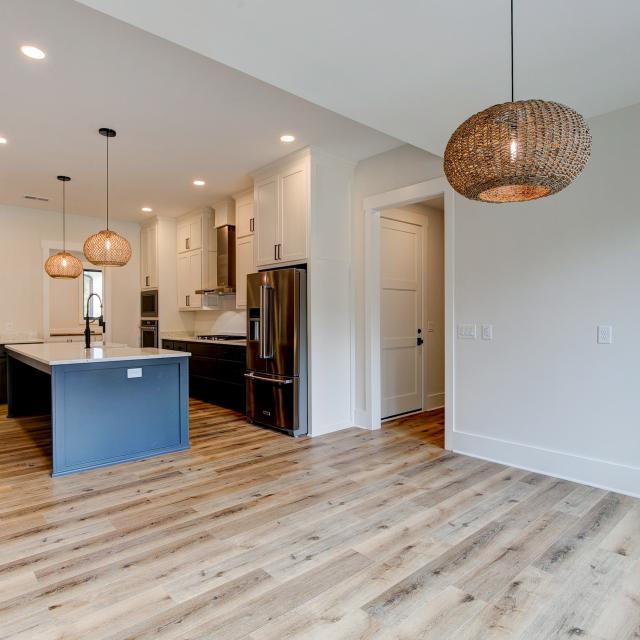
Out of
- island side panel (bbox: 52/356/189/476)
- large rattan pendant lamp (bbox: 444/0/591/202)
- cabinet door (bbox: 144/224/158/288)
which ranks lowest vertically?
island side panel (bbox: 52/356/189/476)

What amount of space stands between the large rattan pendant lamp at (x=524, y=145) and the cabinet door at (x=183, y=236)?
5.97m

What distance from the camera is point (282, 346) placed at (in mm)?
4512

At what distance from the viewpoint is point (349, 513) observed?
107 inches

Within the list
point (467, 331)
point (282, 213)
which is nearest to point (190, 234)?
point (282, 213)

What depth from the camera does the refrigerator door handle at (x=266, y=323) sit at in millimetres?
4598

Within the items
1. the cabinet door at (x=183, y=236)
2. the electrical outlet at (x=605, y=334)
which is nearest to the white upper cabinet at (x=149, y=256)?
the cabinet door at (x=183, y=236)

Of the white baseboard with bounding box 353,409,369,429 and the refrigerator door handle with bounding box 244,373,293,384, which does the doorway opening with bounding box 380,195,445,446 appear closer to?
the white baseboard with bounding box 353,409,369,429

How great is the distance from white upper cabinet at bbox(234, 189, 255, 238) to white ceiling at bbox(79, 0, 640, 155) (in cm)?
285

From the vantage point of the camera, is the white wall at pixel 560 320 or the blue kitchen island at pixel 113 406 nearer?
the white wall at pixel 560 320

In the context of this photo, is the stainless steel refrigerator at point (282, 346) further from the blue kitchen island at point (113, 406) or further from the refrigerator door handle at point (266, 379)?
the blue kitchen island at point (113, 406)

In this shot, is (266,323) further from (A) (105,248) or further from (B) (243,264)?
(A) (105,248)

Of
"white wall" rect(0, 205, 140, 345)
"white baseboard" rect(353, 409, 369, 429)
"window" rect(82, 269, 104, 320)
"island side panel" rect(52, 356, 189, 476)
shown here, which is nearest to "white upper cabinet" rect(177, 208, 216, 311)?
"window" rect(82, 269, 104, 320)

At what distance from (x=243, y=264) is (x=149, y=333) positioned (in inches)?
104

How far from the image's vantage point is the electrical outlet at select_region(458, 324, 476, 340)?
12.4 feet
